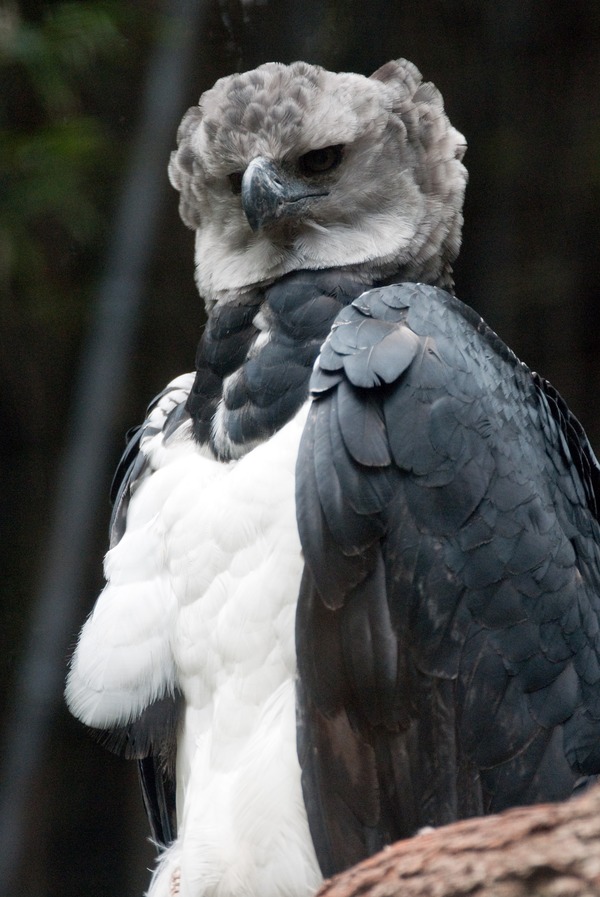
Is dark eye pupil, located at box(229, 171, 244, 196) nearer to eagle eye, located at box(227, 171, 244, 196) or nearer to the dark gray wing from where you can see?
eagle eye, located at box(227, 171, 244, 196)

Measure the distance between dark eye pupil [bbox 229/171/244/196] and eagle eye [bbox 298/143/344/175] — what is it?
99 mm

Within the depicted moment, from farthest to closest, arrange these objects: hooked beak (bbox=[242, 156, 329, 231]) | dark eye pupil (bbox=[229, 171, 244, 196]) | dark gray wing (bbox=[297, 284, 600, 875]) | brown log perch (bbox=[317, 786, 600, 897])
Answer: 1. dark eye pupil (bbox=[229, 171, 244, 196])
2. hooked beak (bbox=[242, 156, 329, 231])
3. dark gray wing (bbox=[297, 284, 600, 875])
4. brown log perch (bbox=[317, 786, 600, 897])

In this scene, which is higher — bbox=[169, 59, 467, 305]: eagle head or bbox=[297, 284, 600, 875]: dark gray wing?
bbox=[169, 59, 467, 305]: eagle head

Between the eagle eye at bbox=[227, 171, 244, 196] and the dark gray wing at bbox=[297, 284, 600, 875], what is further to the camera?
the eagle eye at bbox=[227, 171, 244, 196]

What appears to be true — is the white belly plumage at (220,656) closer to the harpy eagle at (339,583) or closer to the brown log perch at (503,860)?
the harpy eagle at (339,583)

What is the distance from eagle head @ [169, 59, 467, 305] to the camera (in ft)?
5.77

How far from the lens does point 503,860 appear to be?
31.3 inches

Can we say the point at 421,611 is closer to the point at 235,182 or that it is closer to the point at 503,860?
the point at 503,860

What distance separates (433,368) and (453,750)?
0.48m

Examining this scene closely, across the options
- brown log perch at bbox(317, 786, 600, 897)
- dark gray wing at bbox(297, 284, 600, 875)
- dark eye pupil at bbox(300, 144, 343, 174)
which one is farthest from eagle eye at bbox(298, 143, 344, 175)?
brown log perch at bbox(317, 786, 600, 897)

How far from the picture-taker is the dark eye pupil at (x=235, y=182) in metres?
1.82

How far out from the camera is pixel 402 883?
85cm

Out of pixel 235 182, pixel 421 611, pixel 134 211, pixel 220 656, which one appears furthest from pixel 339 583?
pixel 134 211

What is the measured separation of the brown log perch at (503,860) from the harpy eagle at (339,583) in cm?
57
